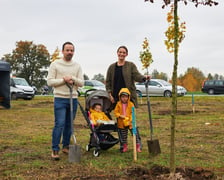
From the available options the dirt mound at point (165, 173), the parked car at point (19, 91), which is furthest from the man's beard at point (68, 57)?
the parked car at point (19, 91)

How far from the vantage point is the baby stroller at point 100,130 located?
6766 millimetres

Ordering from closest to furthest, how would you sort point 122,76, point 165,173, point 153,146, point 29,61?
1. point 165,173
2. point 153,146
3. point 122,76
4. point 29,61

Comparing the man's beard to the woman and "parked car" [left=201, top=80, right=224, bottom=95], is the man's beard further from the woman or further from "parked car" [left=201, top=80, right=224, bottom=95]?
"parked car" [left=201, top=80, right=224, bottom=95]

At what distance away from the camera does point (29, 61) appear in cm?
6650

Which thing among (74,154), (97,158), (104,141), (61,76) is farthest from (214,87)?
(74,154)

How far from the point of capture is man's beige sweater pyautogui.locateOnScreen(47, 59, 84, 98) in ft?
20.7

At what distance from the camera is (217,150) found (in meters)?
7.04

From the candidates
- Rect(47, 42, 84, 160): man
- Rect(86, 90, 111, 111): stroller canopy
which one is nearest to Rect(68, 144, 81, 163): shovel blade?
Rect(47, 42, 84, 160): man

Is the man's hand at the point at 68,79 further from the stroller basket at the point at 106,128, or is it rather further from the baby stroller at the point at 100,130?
the stroller basket at the point at 106,128

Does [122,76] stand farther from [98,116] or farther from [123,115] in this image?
[98,116]

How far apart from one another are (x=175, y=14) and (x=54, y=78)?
2.62 metres

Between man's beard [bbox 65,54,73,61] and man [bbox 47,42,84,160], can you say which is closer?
man [bbox 47,42,84,160]

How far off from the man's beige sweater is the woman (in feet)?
2.64

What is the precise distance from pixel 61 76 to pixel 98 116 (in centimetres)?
114
